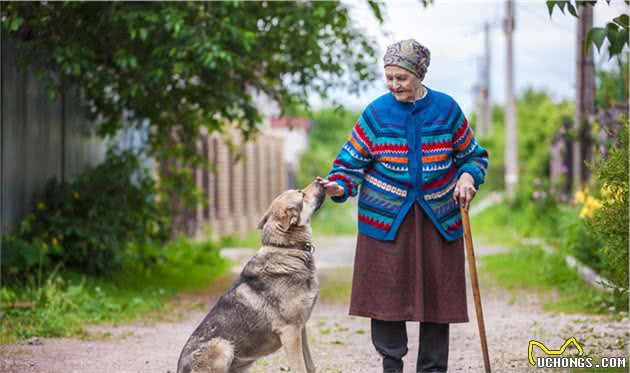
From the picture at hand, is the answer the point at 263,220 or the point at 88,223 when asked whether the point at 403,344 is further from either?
the point at 88,223

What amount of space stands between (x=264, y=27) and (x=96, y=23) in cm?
202

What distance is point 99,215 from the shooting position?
Answer: 35.9ft

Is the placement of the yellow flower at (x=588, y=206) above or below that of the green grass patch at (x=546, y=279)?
above

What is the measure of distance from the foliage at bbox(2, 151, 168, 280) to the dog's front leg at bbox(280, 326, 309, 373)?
5.40m

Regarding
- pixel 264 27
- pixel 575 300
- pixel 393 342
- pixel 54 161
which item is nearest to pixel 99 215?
pixel 54 161

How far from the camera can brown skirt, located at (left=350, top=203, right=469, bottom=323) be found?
5121 millimetres

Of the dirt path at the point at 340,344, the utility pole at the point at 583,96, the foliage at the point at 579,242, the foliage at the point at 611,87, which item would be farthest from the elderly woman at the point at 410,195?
the utility pole at the point at 583,96

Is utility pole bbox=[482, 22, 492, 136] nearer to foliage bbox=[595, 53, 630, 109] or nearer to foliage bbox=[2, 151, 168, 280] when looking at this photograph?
foliage bbox=[595, 53, 630, 109]

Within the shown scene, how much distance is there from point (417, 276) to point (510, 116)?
21.5 m

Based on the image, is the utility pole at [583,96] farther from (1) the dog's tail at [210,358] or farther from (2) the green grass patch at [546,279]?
(1) the dog's tail at [210,358]

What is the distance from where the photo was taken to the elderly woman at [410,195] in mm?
5094

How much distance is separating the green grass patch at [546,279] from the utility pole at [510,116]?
369 inches

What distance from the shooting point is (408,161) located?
509 centimetres

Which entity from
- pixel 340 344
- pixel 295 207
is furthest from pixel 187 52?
pixel 295 207
